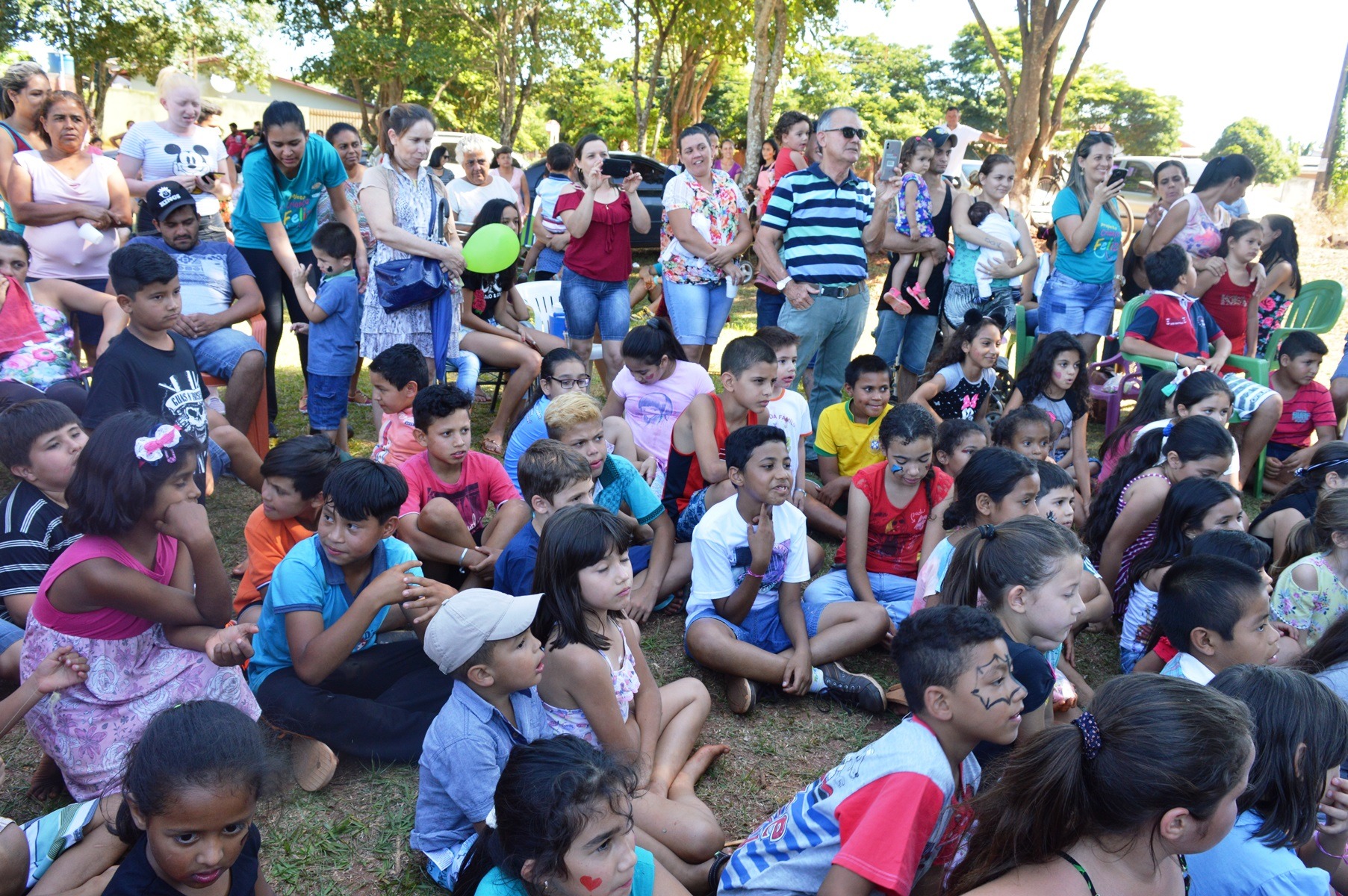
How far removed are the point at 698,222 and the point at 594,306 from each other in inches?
36.3

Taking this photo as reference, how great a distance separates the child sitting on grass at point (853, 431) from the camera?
478cm

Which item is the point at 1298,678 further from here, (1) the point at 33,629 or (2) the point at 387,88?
(2) the point at 387,88

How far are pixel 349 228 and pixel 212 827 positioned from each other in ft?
14.1

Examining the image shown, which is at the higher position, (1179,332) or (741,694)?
(1179,332)

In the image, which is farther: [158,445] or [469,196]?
[469,196]

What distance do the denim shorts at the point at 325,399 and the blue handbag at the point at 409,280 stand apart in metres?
0.53

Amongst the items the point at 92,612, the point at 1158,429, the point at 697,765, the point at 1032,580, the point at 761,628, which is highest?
the point at 1158,429

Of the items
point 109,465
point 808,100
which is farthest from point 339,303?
point 808,100

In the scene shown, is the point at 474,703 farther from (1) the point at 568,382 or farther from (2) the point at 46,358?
(2) the point at 46,358

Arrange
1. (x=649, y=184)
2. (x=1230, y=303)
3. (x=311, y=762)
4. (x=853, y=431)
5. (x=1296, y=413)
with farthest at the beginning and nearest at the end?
1. (x=649, y=184)
2. (x=1230, y=303)
3. (x=1296, y=413)
4. (x=853, y=431)
5. (x=311, y=762)

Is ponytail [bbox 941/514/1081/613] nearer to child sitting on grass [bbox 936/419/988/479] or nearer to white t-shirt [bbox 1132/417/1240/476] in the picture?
child sitting on grass [bbox 936/419/988/479]

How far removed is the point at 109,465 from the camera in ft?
8.08

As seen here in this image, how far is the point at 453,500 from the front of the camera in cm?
390

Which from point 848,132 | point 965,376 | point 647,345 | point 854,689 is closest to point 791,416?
point 647,345
